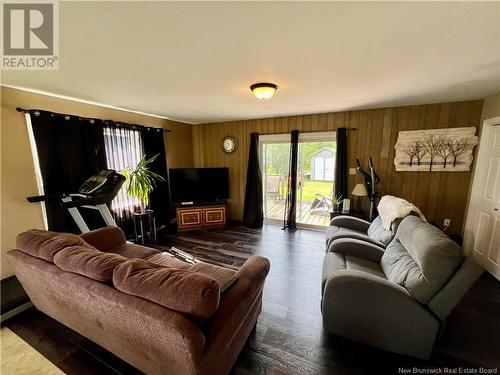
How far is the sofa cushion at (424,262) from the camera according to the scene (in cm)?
126

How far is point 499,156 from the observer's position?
250 centimetres

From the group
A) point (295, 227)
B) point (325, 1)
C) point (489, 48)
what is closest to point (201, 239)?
point (295, 227)

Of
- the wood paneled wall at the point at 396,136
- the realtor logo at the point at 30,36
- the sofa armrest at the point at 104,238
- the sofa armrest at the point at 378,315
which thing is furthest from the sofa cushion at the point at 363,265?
the realtor logo at the point at 30,36

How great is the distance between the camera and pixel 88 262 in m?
1.26

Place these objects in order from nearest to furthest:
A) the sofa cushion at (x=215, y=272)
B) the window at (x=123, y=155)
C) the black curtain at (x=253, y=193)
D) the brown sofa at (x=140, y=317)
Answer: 1. the brown sofa at (x=140, y=317)
2. the sofa cushion at (x=215, y=272)
3. the window at (x=123, y=155)
4. the black curtain at (x=253, y=193)

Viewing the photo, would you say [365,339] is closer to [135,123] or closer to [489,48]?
[489,48]

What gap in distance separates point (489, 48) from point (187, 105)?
3.20 m

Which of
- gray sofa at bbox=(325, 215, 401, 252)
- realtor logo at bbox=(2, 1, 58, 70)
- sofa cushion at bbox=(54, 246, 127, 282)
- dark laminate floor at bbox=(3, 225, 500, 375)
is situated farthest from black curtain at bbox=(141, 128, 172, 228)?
gray sofa at bbox=(325, 215, 401, 252)

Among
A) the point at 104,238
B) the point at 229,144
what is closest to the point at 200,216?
the point at 229,144

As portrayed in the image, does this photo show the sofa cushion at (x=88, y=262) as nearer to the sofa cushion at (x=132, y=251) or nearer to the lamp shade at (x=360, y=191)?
the sofa cushion at (x=132, y=251)

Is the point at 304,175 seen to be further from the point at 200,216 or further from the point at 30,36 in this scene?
the point at 30,36

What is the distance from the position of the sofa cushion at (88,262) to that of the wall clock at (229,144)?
11.6ft

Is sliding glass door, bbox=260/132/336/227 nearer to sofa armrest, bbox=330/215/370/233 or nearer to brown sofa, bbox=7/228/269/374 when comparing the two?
sofa armrest, bbox=330/215/370/233

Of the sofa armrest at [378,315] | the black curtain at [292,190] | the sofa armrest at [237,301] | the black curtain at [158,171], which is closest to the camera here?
the sofa armrest at [237,301]
